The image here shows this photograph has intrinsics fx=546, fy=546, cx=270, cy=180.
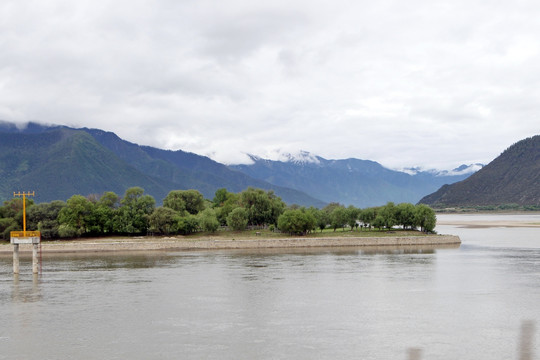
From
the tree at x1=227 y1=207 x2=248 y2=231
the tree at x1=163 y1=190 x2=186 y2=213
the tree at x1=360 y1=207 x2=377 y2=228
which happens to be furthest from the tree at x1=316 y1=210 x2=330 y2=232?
the tree at x1=163 y1=190 x2=186 y2=213

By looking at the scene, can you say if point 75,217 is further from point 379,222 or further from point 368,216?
point 379,222

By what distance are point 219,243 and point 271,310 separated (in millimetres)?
60060

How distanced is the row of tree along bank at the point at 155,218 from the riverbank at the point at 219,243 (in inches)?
212

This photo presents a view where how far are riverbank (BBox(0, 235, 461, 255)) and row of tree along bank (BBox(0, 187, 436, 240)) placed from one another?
212 inches

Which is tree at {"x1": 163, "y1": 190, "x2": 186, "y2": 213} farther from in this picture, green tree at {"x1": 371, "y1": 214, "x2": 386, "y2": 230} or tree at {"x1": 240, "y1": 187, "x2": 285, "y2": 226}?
green tree at {"x1": 371, "y1": 214, "x2": 386, "y2": 230}

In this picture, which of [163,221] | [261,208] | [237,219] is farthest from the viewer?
[261,208]

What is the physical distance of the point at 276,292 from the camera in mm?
46625

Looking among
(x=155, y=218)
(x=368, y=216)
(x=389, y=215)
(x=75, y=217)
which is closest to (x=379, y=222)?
(x=389, y=215)

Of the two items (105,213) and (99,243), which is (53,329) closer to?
(99,243)

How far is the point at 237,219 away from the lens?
362 feet

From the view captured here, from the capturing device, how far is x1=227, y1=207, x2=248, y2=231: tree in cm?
11012

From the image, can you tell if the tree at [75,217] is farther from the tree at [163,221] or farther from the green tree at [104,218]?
the tree at [163,221]

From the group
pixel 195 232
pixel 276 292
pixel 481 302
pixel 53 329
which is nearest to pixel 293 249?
pixel 195 232

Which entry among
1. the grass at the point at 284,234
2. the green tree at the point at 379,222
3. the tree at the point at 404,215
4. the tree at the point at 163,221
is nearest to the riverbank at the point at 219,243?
the grass at the point at 284,234
